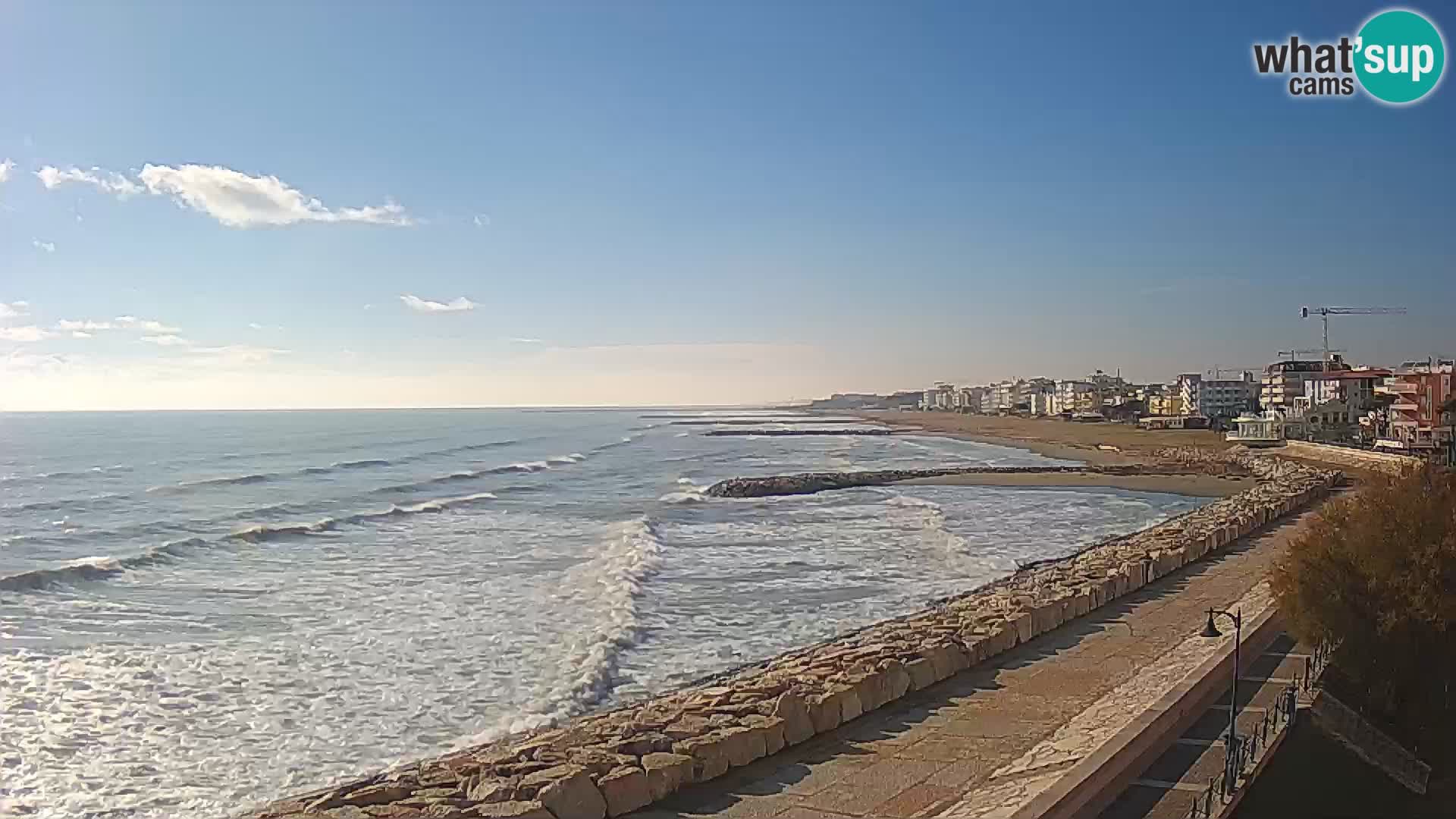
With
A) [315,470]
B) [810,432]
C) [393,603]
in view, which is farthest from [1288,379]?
[393,603]

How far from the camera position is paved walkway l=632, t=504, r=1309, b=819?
825 cm

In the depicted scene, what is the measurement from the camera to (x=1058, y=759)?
8.67 metres

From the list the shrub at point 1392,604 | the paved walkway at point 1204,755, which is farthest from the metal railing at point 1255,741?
the shrub at point 1392,604

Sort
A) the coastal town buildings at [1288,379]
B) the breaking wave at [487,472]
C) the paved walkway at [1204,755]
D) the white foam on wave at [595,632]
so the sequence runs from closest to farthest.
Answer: the paved walkway at [1204,755], the white foam on wave at [595,632], the breaking wave at [487,472], the coastal town buildings at [1288,379]

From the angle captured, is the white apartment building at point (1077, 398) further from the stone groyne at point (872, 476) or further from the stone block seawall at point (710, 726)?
the stone block seawall at point (710, 726)

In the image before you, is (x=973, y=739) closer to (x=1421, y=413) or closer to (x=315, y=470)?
(x=1421, y=413)

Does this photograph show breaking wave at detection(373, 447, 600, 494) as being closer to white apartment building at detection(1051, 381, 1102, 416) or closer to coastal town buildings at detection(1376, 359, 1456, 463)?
coastal town buildings at detection(1376, 359, 1456, 463)

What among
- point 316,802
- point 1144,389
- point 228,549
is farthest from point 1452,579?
point 1144,389

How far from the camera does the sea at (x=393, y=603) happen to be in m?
11.8

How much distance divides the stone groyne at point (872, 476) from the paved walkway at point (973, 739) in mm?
28006

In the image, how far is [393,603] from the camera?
1969 centimetres

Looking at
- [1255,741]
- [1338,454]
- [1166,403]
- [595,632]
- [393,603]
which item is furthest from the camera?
[1166,403]

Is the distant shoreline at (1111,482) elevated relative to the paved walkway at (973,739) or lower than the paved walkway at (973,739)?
lower

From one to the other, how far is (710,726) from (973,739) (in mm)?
2287
